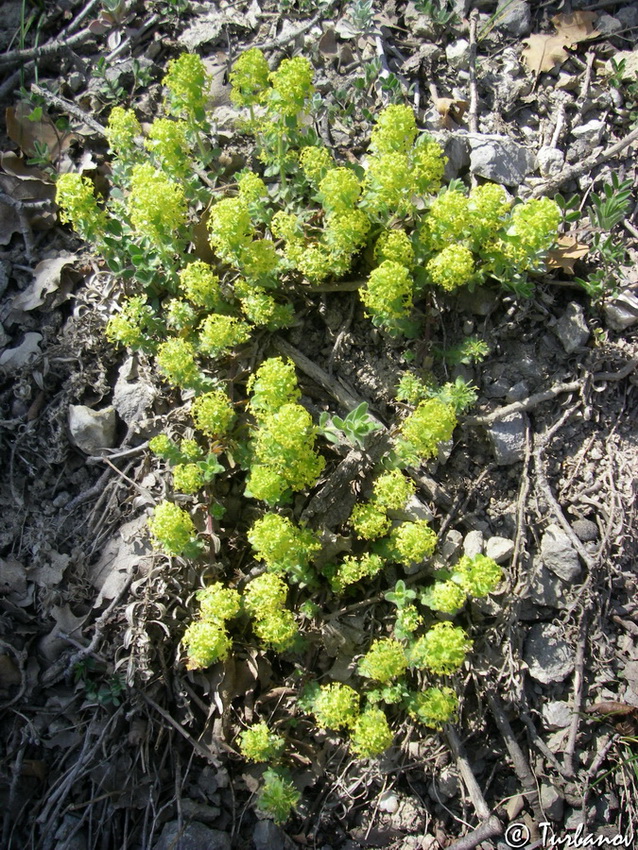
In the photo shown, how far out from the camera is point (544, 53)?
5.04m

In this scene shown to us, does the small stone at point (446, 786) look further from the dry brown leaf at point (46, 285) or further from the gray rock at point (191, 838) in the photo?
the dry brown leaf at point (46, 285)

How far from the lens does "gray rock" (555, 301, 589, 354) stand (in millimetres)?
4438

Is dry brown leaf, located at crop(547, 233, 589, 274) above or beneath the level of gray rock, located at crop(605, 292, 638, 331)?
above

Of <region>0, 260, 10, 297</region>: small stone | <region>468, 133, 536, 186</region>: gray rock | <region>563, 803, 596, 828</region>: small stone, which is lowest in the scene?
<region>563, 803, 596, 828</region>: small stone

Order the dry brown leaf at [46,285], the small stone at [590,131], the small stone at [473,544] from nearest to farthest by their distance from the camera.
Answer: the small stone at [473,544]
the dry brown leaf at [46,285]
the small stone at [590,131]

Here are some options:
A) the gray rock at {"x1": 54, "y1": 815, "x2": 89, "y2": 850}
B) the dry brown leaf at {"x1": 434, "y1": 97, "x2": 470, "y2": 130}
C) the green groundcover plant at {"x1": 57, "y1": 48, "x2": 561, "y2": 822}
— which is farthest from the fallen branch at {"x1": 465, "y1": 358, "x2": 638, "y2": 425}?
the gray rock at {"x1": 54, "y1": 815, "x2": 89, "y2": 850}

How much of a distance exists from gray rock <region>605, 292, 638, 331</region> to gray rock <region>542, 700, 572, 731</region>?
2.43m

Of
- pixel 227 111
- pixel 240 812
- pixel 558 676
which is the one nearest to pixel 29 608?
pixel 240 812

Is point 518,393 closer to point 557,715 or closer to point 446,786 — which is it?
point 557,715

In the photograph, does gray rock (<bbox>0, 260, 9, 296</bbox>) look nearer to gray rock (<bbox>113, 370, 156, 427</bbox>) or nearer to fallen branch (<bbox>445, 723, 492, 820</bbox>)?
gray rock (<bbox>113, 370, 156, 427</bbox>)

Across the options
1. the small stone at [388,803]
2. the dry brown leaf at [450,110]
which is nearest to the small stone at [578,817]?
the small stone at [388,803]

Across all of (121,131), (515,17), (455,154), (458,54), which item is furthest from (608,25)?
(121,131)

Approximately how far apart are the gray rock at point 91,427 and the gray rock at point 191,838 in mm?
2295

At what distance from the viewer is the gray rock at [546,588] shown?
4.28 metres
